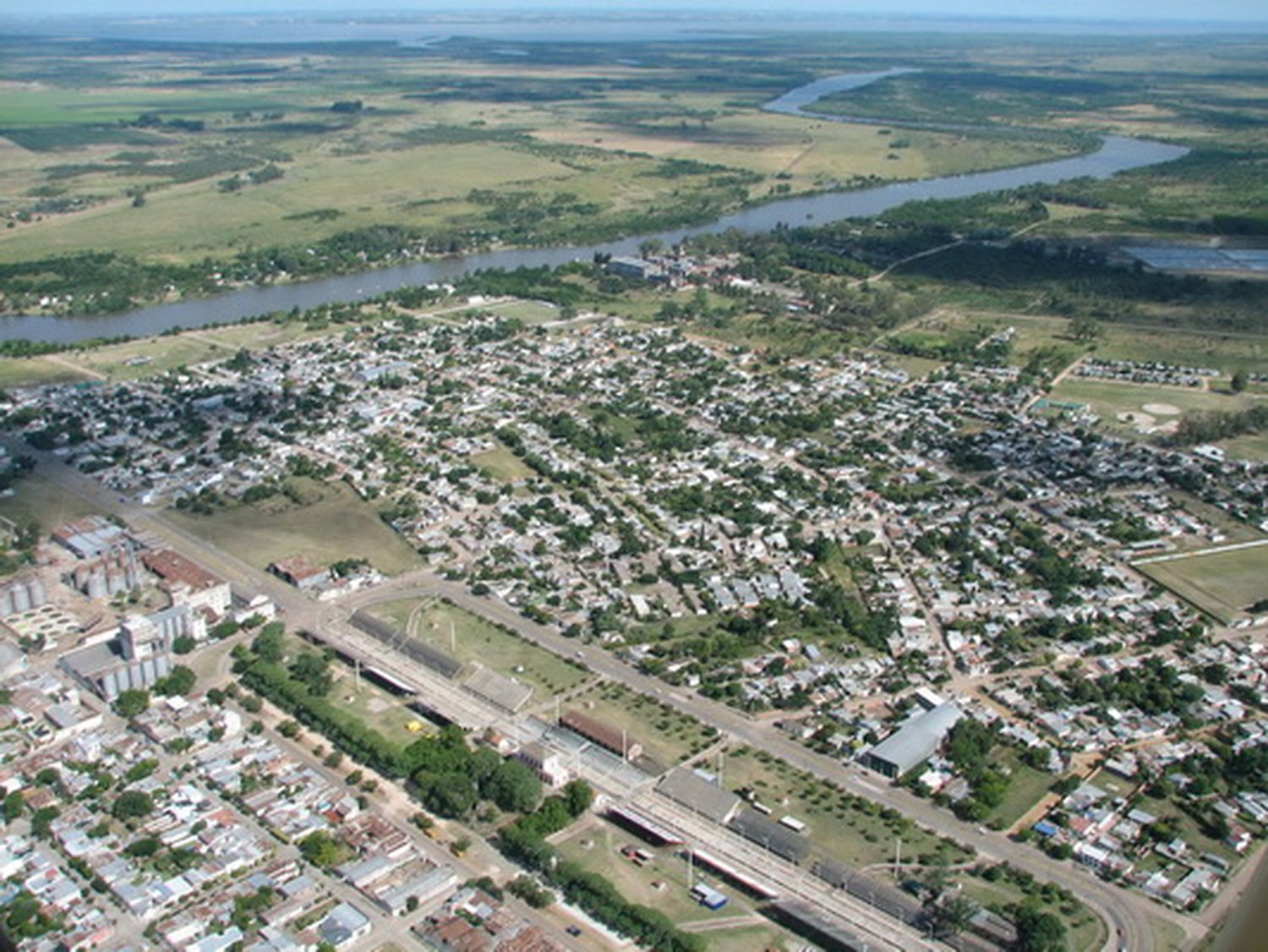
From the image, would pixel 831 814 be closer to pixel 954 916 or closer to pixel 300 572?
pixel 954 916

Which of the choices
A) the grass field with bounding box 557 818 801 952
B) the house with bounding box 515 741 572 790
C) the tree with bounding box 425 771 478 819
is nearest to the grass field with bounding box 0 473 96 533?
the tree with bounding box 425 771 478 819

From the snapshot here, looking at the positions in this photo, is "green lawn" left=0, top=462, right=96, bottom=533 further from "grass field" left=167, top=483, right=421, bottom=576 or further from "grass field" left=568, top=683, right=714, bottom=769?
"grass field" left=568, top=683, right=714, bottom=769

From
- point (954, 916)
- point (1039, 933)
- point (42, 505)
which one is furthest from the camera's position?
point (42, 505)

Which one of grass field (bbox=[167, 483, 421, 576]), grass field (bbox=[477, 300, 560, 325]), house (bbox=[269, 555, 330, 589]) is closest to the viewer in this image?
house (bbox=[269, 555, 330, 589])

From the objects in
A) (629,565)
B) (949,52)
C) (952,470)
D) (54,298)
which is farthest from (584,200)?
(949,52)

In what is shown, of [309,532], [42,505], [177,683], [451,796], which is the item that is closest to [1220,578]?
[451,796]

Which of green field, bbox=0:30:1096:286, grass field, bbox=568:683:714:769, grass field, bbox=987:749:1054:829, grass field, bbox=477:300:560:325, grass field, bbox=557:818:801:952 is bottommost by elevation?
grass field, bbox=557:818:801:952
